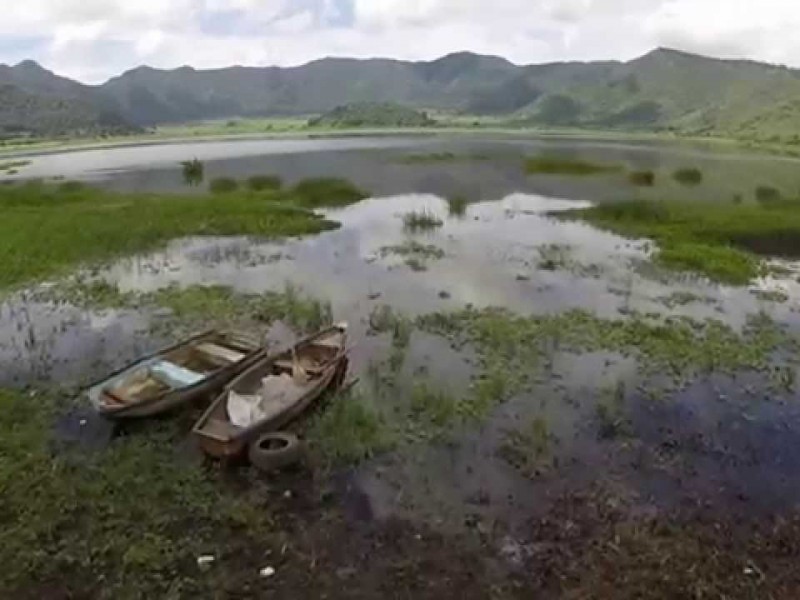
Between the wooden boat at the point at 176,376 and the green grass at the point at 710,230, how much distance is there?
18.7m

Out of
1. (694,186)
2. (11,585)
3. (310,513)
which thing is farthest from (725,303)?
(694,186)

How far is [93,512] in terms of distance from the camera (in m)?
11.6

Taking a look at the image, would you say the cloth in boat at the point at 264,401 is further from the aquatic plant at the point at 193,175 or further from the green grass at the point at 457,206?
the aquatic plant at the point at 193,175

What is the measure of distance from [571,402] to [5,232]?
93.7ft

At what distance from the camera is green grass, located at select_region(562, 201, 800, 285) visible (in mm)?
29078

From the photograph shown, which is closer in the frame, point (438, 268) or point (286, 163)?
point (438, 268)

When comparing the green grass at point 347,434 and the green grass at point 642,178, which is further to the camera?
the green grass at point 642,178

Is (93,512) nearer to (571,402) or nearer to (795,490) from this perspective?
(571,402)

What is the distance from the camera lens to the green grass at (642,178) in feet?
200

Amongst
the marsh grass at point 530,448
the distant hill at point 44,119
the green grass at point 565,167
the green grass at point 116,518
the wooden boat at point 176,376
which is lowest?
the marsh grass at point 530,448

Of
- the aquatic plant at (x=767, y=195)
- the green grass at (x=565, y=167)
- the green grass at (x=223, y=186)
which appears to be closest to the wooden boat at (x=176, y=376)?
the green grass at (x=223, y=186)

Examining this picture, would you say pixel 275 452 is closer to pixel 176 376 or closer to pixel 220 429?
pixel 220 429

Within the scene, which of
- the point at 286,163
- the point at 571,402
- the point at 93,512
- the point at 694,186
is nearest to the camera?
the point at 93,512

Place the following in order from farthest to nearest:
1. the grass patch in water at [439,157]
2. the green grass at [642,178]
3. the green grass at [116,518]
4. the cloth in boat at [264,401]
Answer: the grass patch in water at [439,157] → the green grass at [642,178] → the cloth in boat at [264,401] → the green grass at [116,518]
